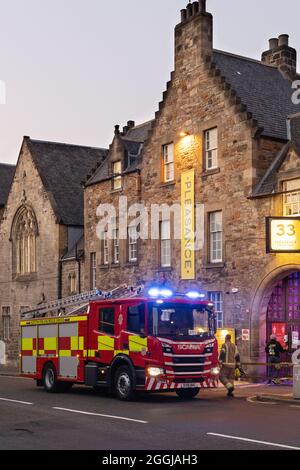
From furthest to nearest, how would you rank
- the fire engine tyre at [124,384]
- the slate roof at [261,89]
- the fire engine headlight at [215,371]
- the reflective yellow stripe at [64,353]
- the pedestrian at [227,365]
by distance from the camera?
the slate roof at [261,89] → the reflective yellow stripe at [64,353] → the pedestrian at [227,365] → the fire engine headlight at [215,371] → the fire engine tyre at [124,384]

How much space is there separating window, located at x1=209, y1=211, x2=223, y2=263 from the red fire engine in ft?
24.3

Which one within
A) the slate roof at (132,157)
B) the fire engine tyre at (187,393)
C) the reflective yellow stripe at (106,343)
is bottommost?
the fire engine tyre at (187,393)

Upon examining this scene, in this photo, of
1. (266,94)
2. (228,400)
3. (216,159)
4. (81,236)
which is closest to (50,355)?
(228,400)

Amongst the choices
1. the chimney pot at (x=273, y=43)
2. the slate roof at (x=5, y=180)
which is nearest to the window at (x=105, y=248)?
the chimney pot at (x=273, y=43)

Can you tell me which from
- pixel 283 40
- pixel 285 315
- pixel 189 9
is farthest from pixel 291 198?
pixel 283 40

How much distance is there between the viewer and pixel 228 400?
19.7 metres

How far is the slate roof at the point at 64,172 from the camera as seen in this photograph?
137 ft

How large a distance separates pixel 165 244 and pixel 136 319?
1230 centimetres

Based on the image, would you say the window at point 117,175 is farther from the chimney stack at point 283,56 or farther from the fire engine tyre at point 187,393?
the fire engine tyre at point 187,393

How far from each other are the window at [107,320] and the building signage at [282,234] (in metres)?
6.34

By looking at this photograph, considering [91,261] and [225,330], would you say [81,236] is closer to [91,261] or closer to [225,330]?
[91,261]

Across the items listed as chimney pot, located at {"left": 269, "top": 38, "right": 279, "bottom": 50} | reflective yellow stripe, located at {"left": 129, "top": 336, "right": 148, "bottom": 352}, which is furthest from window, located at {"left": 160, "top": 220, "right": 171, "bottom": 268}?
reflective yellow stripe, located at {"left": 129, "top": 336, "right": 148, "bottom": 352}

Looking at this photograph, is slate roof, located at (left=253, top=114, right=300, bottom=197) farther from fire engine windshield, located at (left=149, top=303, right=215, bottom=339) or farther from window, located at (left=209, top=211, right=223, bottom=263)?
fire engine windshield, located at (left=149, top=303, right=215, bottom=339)

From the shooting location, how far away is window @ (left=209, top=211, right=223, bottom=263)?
28656 mm
